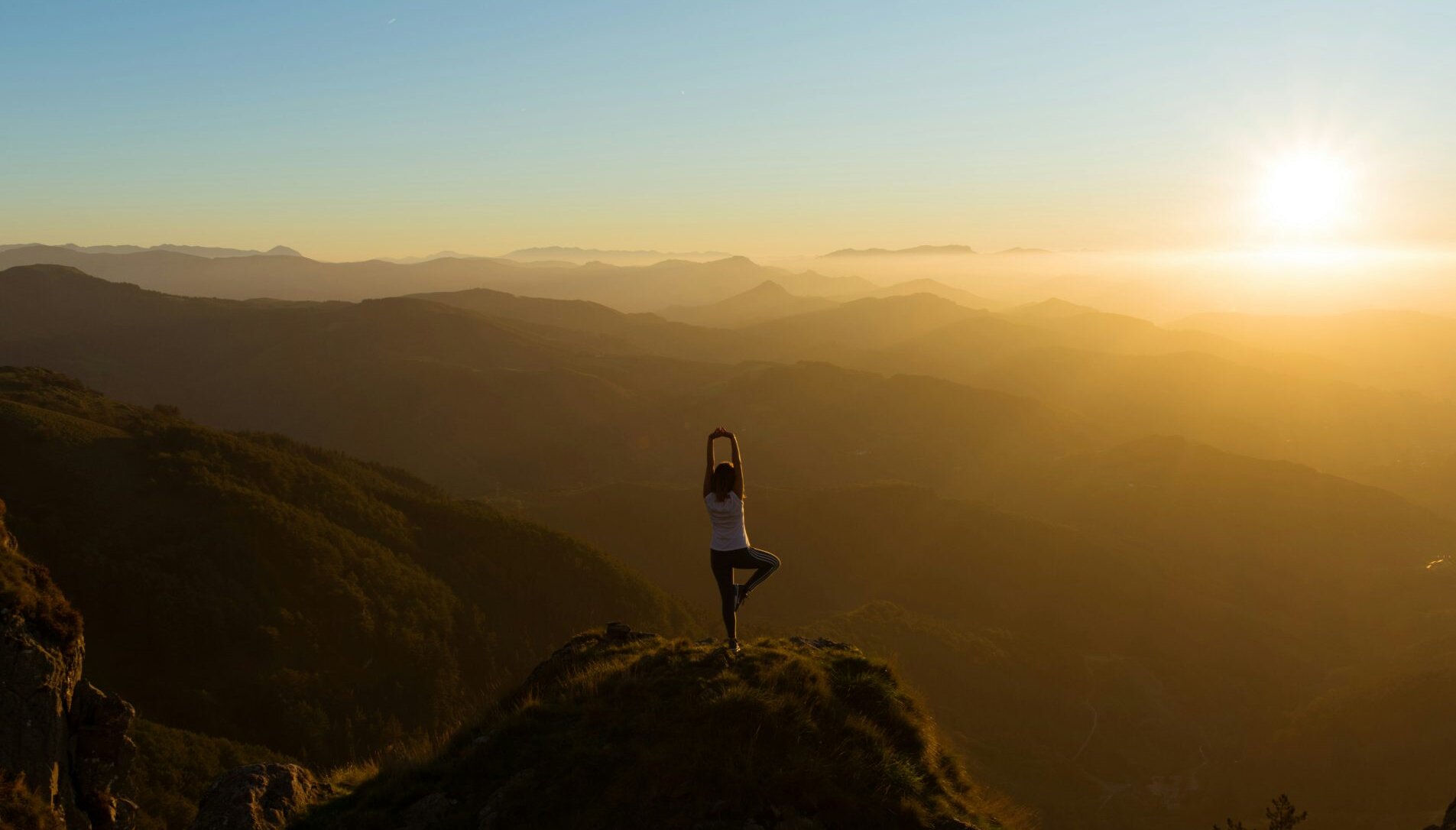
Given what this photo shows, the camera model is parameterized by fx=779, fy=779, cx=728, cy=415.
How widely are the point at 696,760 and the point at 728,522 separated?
3.41 m

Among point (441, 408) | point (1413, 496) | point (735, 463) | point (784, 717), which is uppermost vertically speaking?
point (735, 463)

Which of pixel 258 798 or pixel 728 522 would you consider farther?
pixel 728 522

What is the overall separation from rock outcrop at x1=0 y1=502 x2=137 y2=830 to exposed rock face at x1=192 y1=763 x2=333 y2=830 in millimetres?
4235

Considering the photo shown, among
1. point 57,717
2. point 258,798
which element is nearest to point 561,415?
point 57,717

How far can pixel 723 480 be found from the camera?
35.9ft

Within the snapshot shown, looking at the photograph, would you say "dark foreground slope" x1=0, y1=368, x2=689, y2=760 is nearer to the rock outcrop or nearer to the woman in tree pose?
the rock outcrop

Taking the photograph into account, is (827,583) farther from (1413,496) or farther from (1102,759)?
(1413,496)

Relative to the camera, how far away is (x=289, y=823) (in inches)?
380

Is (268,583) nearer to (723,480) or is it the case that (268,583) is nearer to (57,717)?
(57,717)

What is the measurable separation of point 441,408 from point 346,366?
43898mm

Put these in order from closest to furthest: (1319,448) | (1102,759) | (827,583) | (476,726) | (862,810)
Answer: (862,810) < (476,726) < (1102,759) < (827,583) < (1319,448)

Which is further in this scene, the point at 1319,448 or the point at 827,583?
the point at 1319,448

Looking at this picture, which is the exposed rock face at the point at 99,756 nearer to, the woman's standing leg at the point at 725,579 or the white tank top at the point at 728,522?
the woman's standing leg at the point at 725,579

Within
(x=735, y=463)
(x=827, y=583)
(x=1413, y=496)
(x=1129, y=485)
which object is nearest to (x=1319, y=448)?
(x=1413, y=496)
